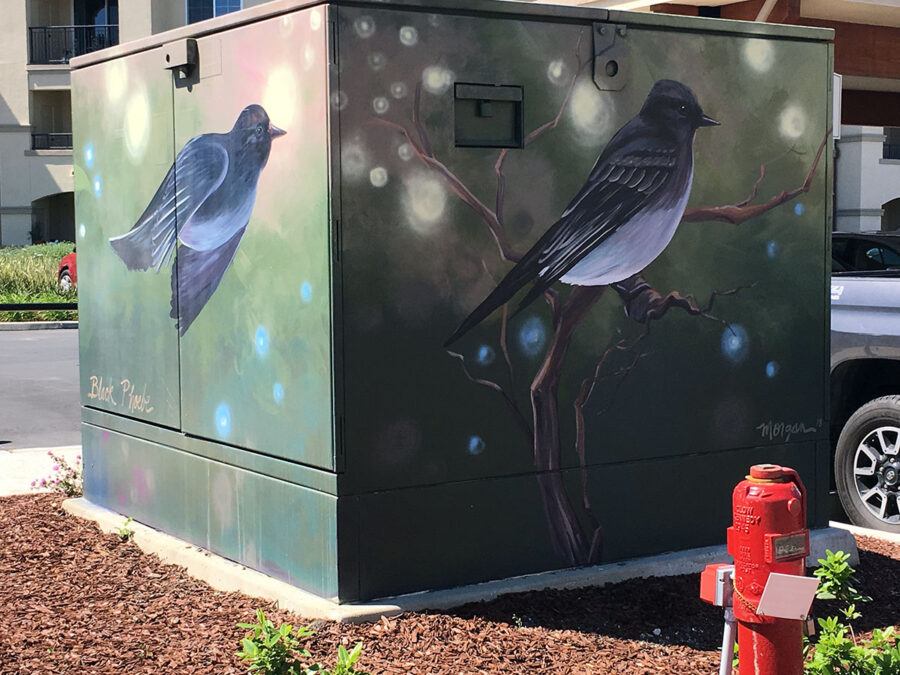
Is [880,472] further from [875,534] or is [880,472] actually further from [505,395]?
[505,395]

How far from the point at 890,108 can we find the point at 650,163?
10344mm

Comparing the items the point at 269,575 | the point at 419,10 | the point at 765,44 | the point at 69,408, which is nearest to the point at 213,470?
the point at 269,575

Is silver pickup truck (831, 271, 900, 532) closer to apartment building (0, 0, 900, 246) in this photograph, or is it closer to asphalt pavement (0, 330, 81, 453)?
asphalt pavement (0, 330, 81, 453)

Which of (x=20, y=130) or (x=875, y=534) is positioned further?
(x=20, y=130)

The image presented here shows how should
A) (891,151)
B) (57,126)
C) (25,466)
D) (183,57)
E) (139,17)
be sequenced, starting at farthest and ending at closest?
(891,151) → (57,126) → (139,17) → (25,466) → (183,57)

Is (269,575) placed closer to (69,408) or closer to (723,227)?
(723,227)

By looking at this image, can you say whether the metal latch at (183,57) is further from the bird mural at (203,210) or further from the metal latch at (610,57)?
the metal latch at (610,57)

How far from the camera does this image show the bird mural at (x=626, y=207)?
550 centimetres

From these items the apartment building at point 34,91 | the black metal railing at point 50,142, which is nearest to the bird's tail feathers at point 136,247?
the apartment building at point 34,91

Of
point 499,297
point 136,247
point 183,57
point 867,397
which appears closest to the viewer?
point 499,297

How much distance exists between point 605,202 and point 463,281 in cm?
83

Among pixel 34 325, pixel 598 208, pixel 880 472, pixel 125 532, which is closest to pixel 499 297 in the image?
pixel 598 208

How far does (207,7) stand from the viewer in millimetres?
37625

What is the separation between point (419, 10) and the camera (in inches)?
201
